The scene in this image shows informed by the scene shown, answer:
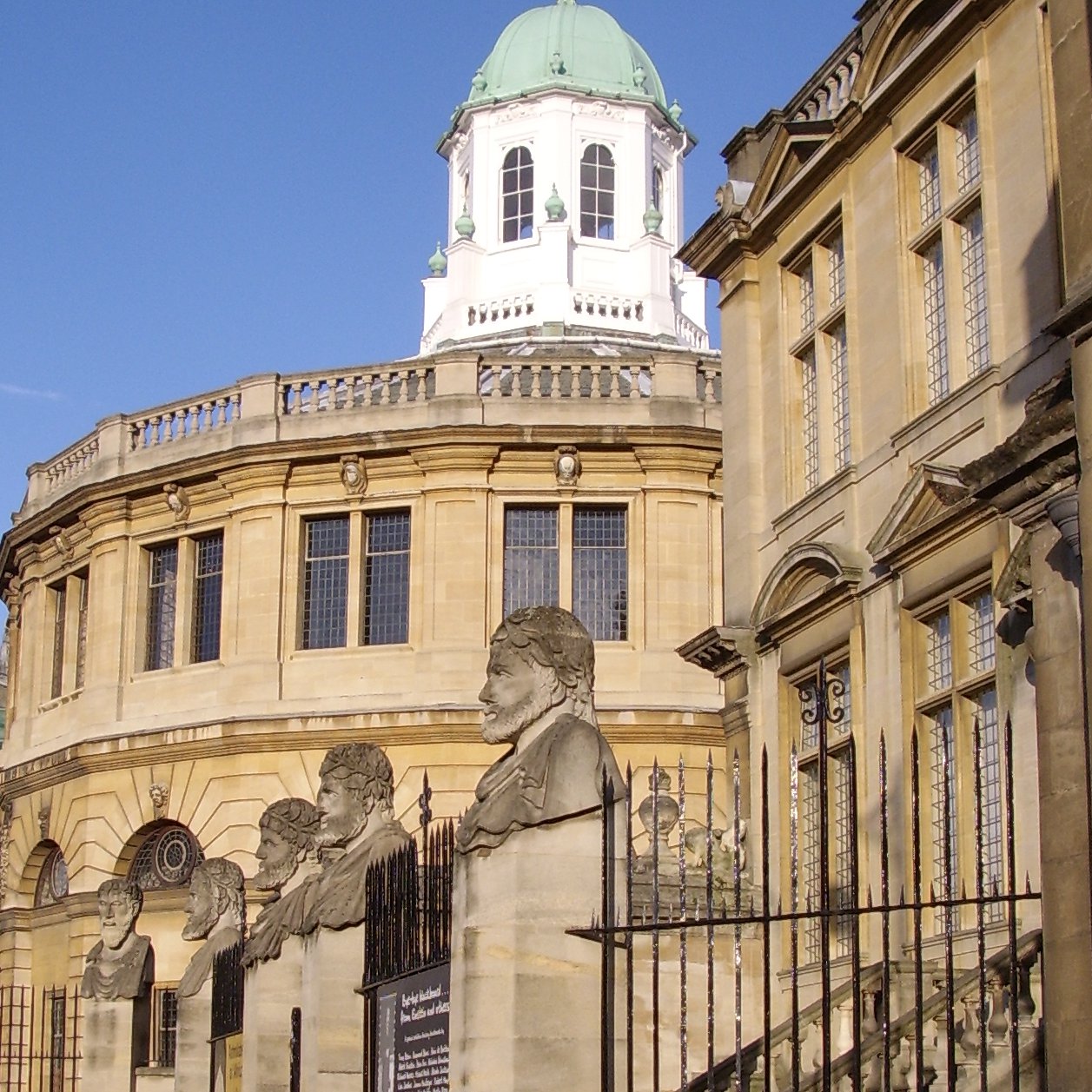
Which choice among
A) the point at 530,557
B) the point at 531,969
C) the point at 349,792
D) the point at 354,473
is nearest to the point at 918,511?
the point at 349,792

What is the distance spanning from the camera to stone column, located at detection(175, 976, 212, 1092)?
1884cm

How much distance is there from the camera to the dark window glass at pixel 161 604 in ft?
125

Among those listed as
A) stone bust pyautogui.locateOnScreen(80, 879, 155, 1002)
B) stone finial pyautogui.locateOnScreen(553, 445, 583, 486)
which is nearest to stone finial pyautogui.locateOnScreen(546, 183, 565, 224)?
stone finial pyautogui.locateOnScreen(553, 445, 583, 486)

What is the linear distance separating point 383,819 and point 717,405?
23.0m

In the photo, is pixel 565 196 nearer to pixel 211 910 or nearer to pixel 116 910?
pixel 116 910

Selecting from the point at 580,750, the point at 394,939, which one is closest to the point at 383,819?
the point at 394,939

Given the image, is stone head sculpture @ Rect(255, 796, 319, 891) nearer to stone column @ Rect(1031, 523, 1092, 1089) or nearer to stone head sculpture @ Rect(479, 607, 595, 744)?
stone head sculpture @ Rect(479, 607, 595, 744)

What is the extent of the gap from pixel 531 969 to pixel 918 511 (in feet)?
30.7

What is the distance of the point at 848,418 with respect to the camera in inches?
819

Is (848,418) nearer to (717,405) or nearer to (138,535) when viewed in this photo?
(717,405)

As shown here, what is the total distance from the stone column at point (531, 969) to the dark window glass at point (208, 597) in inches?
1081

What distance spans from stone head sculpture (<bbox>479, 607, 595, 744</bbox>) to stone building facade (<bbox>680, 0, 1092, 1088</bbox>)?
3.36 metres

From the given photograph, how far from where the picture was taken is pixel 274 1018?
1506 cm

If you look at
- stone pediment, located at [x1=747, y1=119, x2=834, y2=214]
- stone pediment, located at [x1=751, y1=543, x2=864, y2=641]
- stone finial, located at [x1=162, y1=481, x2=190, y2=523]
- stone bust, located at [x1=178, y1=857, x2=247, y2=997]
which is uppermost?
stone pediment, located at [x1=747, y1=119, x2=834, y2=214]
